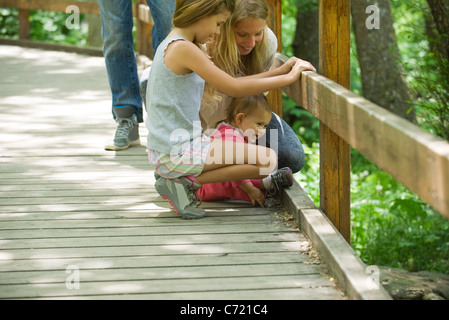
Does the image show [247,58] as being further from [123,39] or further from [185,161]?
[123,39]

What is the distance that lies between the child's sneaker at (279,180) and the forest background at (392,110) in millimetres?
1388

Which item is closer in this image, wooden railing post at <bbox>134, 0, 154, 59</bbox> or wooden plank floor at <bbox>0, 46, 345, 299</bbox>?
wooden plank floor at <bbox>0, 46, 345, 299</bbox>

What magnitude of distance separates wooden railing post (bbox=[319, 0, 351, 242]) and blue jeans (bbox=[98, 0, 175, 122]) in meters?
1.57

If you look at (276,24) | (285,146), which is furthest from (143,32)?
(285,146)

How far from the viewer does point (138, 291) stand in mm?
2547

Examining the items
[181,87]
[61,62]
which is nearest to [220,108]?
[181,87]

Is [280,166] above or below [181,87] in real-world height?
below

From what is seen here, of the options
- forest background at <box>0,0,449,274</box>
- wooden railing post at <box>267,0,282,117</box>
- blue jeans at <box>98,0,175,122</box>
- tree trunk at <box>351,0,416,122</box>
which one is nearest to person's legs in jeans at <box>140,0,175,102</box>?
blue jeans at <box>98,0,175,122</box>

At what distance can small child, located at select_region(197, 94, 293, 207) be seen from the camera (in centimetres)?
363

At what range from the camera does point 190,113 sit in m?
3.42

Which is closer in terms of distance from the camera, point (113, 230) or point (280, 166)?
point (113, 230)

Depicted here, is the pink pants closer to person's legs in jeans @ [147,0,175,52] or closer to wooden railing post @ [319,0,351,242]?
wooden railing post @ [319,0,351,242]
